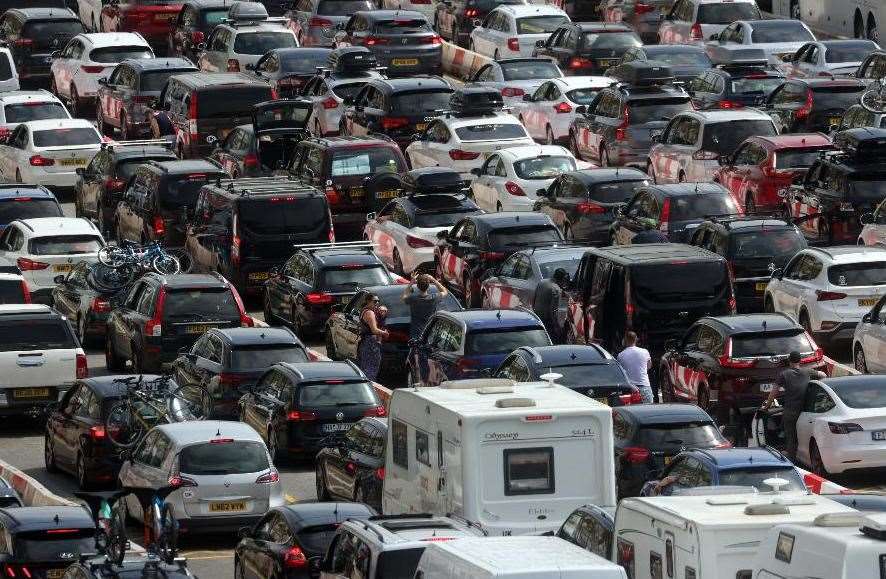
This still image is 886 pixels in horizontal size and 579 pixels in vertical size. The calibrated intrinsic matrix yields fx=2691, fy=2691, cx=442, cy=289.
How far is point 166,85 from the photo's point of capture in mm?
50125

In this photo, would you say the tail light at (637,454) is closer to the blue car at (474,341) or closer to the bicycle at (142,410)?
the blue car at (474,341)

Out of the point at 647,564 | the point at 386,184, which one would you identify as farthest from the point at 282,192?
the point at 647,564

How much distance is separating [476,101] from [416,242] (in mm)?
7748

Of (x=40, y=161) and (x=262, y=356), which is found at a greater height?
(x=262, y=356)

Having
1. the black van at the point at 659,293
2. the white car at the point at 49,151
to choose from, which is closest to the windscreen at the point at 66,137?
the white car at the point at 49,151

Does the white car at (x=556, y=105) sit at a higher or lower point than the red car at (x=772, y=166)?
lower

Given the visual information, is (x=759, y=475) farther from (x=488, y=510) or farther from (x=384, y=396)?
(x=384, y=396)

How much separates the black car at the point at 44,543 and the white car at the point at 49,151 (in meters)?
24.2

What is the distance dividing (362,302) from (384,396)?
3233 mm

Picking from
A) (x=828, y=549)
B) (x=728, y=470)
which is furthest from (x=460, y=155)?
(x=828, y=549)

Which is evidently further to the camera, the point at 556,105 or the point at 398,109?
the point at 556,105

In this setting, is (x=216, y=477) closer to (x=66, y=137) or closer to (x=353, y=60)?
(x=66, y=137)

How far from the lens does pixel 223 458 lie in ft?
87.5

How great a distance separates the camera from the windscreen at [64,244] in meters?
39.1
